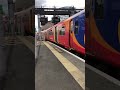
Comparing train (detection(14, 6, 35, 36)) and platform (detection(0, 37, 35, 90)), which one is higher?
train (detection(14, 6, 35, 36))

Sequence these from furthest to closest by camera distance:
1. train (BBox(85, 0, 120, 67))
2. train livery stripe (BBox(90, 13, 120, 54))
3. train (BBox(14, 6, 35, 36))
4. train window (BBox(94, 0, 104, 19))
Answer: train window (BBox(94, 0, 104, 19)) → train livery stripe (BBox(90, 13, 120, 54)) → train (BBox(85, 0, 120, 67)) → train (BBox(14, 6, 35, 36))

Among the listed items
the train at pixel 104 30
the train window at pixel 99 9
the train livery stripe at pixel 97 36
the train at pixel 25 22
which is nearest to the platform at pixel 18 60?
the train at pixel 25 22

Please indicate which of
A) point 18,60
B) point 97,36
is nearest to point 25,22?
point 18,60

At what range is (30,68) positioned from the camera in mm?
4566

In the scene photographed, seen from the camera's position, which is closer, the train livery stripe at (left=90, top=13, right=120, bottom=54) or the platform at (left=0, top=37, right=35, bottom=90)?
the platform at (left=0, top=37, right=35, bottom=90)

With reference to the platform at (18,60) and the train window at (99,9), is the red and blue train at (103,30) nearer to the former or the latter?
the train window at (99,9)

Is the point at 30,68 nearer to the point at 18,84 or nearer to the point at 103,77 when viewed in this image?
the point at 18,84

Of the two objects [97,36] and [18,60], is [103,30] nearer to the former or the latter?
[97,36]

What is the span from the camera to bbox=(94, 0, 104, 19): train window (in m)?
9.48

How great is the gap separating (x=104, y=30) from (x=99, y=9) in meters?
0.83

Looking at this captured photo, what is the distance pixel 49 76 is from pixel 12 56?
469 centimetres

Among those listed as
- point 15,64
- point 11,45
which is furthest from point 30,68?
point 11,45

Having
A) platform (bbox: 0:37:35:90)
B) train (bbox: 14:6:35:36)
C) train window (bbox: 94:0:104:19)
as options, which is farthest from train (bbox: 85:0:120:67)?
train (bbox: 14:6:35:36)

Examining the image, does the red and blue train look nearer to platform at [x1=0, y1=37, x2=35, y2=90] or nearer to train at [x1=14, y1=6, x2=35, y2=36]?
platform at [x1=0, y1=37, x2=35, y2=90]
